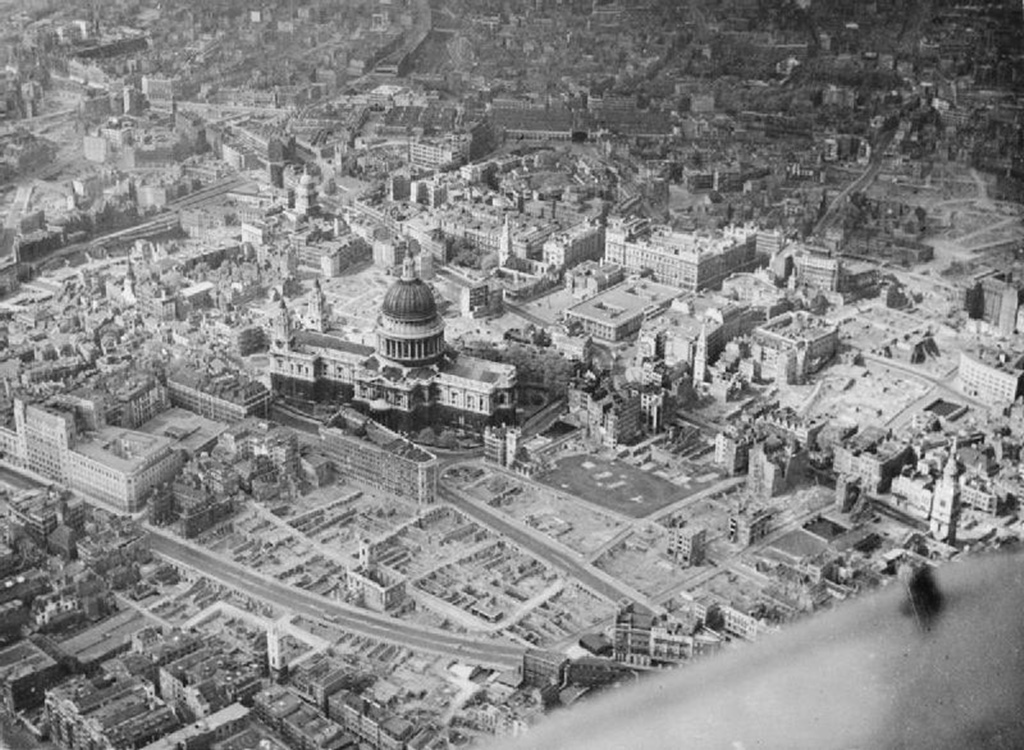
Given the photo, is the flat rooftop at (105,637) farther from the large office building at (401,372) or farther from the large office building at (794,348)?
the large office building at (794,348)

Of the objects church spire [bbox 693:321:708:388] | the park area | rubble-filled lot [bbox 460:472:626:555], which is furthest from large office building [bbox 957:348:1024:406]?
rubble-filled lot [bbox 460:472:626:555]

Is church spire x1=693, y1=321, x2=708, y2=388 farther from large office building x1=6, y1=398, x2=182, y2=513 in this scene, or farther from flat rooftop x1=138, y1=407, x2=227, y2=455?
large office building x1=6, y1=398, x2=182, y2=513

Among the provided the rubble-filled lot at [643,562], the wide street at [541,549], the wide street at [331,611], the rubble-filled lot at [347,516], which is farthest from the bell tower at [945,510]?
the rubble-filled lot at [347,516]

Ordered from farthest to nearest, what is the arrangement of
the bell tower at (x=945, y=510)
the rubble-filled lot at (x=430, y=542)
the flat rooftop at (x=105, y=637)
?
the bell tower at (x=945, y=510) → the rubble-filled lot at (x=430, y=542) → the flat rooftop at (x=105, y=637)

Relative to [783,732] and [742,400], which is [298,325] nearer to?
[742,400]

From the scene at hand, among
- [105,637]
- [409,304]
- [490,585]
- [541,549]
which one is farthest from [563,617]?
[409,304]

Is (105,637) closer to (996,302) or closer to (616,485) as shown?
(616,485)

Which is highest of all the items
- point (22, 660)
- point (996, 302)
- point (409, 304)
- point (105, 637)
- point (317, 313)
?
point (409, 304)

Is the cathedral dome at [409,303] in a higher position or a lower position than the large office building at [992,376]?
higher

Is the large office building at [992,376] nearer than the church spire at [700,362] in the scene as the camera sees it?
Yes
